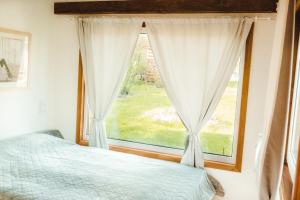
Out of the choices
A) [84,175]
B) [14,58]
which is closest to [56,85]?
[14,58]

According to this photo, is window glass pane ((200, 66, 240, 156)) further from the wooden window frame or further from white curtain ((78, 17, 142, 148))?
white curtain ((78, 17, 142, 148))

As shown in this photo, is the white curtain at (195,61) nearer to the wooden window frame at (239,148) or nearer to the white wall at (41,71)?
the wooden window frame at (239,148)

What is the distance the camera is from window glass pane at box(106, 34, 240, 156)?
2674 millimetres

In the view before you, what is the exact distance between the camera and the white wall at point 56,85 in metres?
2.48

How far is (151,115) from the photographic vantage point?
9.68 ft

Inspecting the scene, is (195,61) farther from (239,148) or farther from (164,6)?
(239,148)

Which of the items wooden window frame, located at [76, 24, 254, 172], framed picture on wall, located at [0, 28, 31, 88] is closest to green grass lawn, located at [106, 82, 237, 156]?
wooden window frame, located at [76, 24, 254, 172]

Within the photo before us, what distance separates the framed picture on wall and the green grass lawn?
3.20ft

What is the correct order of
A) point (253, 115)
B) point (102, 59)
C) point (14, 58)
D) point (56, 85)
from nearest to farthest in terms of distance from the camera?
point (253, 115) → point (14, 58) → point (102, 59) → point (56, 85)

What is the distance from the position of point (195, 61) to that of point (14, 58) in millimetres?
1683

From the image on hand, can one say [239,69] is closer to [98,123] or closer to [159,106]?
[159,106]

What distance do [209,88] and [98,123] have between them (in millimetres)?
1199

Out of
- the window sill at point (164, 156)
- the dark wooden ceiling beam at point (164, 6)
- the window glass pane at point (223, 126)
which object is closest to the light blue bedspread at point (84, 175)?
the window sill at point (164, 156)

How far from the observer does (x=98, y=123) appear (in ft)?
9.75
